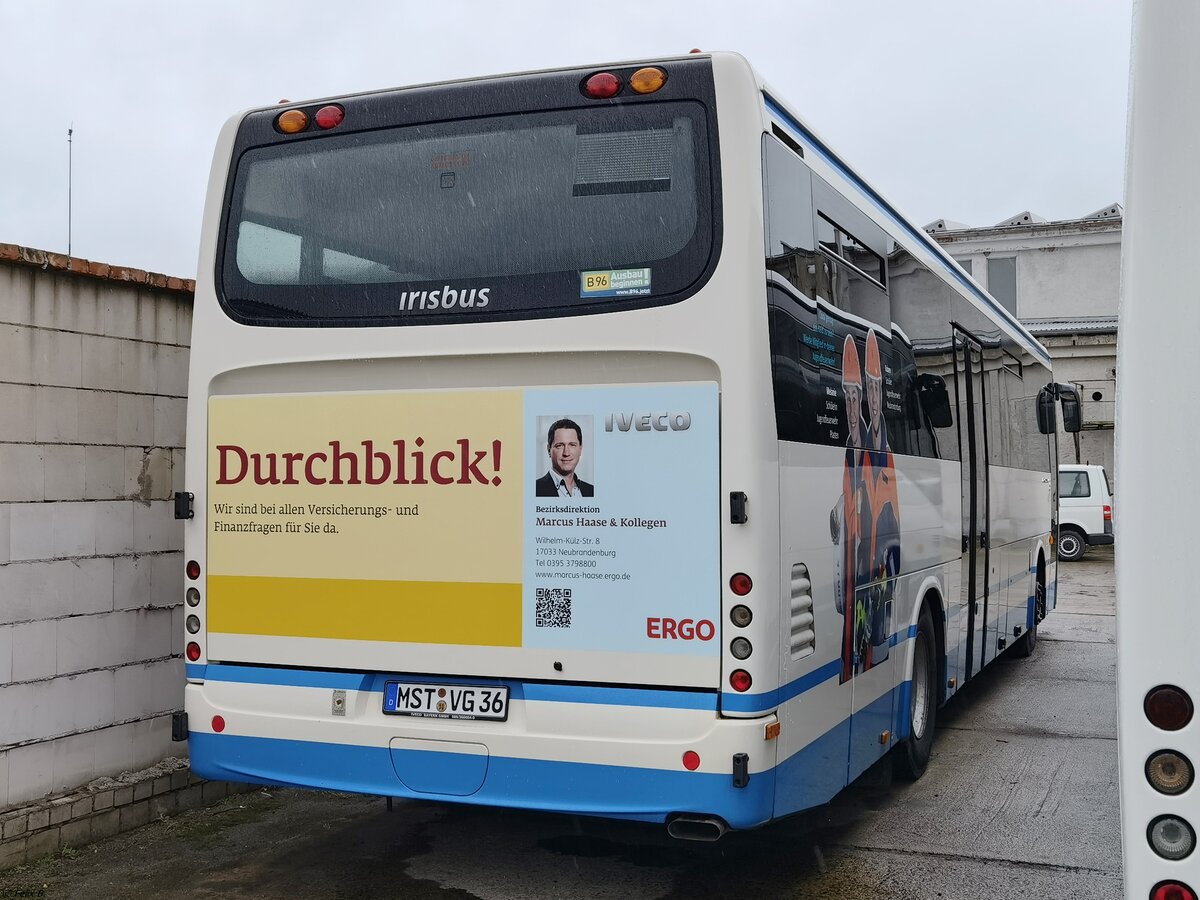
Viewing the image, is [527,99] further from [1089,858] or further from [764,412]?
[1089,858]

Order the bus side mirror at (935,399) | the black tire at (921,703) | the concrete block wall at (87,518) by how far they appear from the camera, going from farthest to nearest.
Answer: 1. the bus side mirror at (935,399)
2. the black tire at (921,703)
3. the concrete block wall at (87,518)

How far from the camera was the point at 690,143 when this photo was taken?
5.02 m

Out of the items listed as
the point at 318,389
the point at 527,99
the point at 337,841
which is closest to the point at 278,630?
the point at 318,389

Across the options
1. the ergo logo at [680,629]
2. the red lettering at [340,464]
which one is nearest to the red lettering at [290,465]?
the red lettering at [340,464]

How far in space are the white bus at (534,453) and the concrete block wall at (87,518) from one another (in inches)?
39.2

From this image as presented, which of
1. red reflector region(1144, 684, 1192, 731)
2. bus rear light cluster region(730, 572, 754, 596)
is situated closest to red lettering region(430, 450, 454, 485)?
bus rear light cluster region(730, 572, 754, 596)

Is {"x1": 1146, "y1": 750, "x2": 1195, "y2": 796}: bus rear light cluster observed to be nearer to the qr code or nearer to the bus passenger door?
the qr code

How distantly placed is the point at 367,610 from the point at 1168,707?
3414 mm

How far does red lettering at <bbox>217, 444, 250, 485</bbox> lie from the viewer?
220 inches

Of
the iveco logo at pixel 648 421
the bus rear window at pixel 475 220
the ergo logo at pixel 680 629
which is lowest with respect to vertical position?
the ergo logo at pixel 680 629

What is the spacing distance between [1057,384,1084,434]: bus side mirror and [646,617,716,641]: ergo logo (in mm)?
10330

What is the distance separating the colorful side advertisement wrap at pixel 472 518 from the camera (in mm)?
4902

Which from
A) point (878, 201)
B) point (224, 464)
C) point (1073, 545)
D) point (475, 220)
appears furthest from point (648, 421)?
point (1073, 545)

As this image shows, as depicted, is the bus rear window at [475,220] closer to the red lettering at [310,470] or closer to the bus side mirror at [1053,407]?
the red lettering at [310,470]
